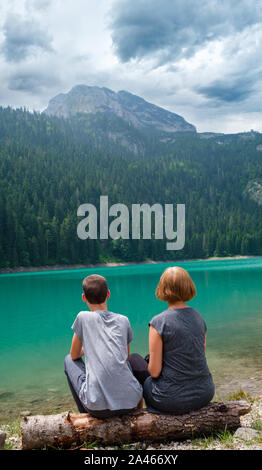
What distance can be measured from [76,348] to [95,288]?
33.6 inches

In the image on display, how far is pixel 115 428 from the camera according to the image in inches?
185

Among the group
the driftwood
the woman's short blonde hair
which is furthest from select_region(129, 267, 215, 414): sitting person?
the driftwood

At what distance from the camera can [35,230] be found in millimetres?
100812

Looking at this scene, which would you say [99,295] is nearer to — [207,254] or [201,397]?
[201,397]

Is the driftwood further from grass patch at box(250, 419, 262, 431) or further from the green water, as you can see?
the green water

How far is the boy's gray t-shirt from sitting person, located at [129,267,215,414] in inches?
12.7

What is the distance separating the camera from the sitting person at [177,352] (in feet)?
15.0

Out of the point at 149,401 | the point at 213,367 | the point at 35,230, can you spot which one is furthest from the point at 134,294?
the point at 35,230

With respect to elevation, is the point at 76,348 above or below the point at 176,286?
below

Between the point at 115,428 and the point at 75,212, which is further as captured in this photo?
the point at 75,212

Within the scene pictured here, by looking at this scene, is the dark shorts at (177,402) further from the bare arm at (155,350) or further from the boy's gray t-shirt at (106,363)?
the bare arm at (155,350)

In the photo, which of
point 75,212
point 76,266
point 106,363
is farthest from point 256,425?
point 75,212

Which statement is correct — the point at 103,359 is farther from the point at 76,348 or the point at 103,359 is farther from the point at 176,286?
A: the point at 176,286
